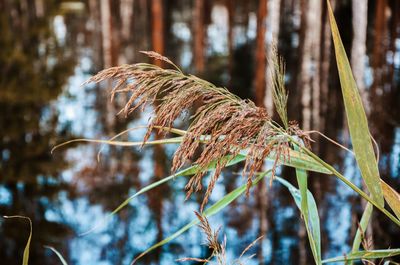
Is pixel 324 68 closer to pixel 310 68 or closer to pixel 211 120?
pixel 310 68

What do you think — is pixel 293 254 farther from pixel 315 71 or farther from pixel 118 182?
pixel 315 71

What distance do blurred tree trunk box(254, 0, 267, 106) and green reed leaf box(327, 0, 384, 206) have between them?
7007 millimetres

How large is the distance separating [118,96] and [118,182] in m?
3.68

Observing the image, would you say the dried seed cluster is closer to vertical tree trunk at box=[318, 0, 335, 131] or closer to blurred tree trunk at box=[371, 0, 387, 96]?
vertical tree trunk at box=[318, 0, 335, 131]

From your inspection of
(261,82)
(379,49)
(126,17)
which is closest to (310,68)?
(261,82)

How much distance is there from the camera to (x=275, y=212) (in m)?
5.09

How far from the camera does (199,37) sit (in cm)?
1412

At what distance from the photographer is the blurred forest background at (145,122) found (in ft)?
15.6

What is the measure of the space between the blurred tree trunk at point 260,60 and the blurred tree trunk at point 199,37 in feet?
3.36

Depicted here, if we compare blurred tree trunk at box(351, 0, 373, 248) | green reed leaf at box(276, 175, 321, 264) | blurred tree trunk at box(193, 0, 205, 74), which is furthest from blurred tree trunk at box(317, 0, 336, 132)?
green reed leaf at box(276, 175, 321, 264)

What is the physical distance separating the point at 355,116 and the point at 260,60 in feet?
33.5

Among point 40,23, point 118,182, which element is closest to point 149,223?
point 118,182

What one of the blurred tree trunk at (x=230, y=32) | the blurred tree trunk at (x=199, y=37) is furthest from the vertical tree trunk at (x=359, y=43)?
the blurred tree trunk at (x=199, y=37)

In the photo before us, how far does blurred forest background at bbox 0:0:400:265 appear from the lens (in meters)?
4.77
